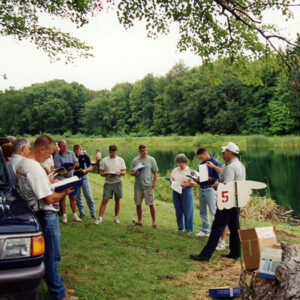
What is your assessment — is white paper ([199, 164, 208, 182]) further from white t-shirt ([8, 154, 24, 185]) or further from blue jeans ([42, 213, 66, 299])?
blue jeans ([42, 213, 66, 299])

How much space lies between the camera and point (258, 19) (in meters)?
9.55

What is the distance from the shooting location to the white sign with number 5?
4953mm

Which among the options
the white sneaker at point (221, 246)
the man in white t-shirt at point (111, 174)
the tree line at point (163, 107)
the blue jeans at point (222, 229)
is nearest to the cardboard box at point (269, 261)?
the blue jeans at point (222, 229)

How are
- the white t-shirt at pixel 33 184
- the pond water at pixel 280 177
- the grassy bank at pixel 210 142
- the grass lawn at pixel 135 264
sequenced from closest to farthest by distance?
the white t-shirt at pixel 33 184 → the grass lawn at pixel 135 264 → the pond water at pixel 280 177 → the grassy bank at pixel 210 142

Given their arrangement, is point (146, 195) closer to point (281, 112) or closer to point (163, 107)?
point (281, 112)

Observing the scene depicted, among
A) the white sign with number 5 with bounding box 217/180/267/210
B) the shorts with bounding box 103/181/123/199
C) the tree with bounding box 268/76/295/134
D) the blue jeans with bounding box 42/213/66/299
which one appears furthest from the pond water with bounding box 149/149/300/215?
the tree with bounding box 268/76/295/134

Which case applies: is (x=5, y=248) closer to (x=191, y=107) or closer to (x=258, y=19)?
(x=258, y=19)

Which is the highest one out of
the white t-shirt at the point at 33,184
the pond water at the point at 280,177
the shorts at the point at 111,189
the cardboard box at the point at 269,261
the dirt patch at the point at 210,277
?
the white t-shirt at the point at 33,184

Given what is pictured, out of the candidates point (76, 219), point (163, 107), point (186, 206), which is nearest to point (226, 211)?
point (186, 206)

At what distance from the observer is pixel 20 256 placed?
3.00 m

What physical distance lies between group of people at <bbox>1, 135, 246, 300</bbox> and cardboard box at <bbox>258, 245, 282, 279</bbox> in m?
1.99

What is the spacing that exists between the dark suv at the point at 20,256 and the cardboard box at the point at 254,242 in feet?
8.58

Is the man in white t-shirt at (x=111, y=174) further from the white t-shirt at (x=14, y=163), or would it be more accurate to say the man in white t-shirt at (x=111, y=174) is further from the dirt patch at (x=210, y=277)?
the white t-shirt at (x=14, y=163)

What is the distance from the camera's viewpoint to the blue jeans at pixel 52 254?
12.4 feet
